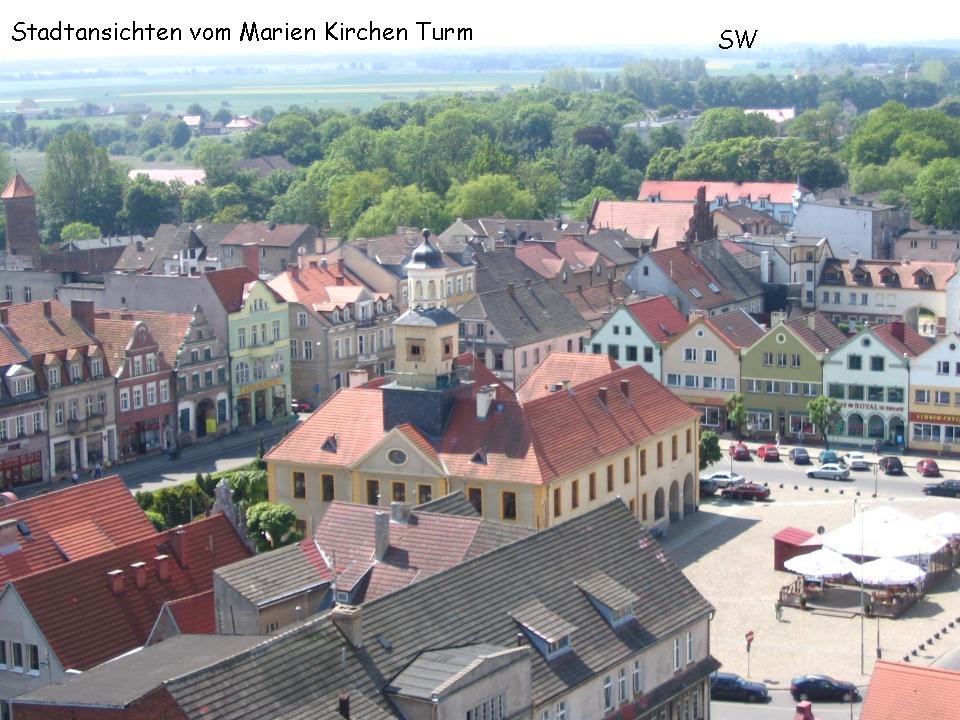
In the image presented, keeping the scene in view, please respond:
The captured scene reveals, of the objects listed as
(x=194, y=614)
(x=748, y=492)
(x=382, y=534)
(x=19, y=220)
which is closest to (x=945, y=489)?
(x=748, y=492)

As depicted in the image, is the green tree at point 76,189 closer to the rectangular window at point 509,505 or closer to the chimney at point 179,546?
the rectangular window at point 509,505

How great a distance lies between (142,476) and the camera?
84.6 meters

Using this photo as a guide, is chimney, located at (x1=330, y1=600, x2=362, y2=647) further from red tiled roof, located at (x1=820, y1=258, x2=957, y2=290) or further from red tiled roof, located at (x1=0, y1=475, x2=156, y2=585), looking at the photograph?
red tiled roof, located at (x1=820, y1=258, x2=957, y2=290)

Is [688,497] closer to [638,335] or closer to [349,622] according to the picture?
[638,335]

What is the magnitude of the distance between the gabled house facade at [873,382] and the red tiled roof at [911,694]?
46.3 m

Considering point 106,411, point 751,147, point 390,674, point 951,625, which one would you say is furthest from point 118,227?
point 390,674

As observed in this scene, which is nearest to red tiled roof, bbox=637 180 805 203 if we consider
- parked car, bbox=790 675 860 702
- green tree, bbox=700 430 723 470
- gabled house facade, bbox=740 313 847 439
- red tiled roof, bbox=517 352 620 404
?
gabled house facade, bbox=740 313 847 439

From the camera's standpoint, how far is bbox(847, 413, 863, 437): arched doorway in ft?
298

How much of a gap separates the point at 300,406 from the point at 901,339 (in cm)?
3171

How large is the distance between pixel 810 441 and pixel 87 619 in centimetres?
5016

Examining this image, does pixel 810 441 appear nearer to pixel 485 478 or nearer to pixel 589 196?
pixel 485 478

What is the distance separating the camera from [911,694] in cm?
4394

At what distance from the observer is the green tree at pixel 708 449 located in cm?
8162

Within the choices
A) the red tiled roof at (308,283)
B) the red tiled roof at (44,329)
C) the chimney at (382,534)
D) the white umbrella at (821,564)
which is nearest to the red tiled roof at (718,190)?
the red tiled roof at (308,283)
